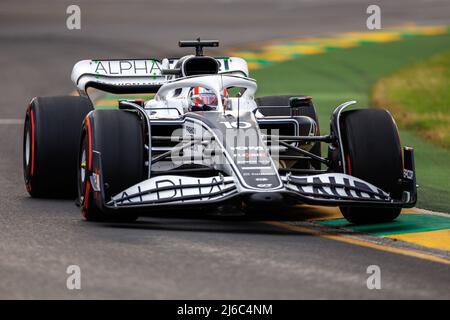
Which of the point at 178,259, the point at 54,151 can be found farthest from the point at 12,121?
the point at 178,259

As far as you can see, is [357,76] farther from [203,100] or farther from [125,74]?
[203,100]

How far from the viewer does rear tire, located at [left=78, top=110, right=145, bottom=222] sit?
37.2ft

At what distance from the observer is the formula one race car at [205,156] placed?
11.0 meters

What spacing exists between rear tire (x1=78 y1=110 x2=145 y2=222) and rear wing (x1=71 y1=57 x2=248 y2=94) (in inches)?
125

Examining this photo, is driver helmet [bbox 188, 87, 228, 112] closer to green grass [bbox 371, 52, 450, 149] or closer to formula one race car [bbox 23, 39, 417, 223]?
formula one race car [bbox 23, 39, 417, 223]

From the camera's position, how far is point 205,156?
38.1ft

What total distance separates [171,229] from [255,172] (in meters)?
0.91

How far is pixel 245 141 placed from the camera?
1130cm

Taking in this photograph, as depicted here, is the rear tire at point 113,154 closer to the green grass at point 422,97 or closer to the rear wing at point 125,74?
the rear wing at point 125,74

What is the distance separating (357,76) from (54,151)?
14.0 m

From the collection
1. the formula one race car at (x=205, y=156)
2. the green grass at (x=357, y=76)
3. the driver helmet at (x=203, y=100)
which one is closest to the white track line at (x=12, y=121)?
the green grass at (x=357, y=76)

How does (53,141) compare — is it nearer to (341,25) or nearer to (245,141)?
(245,141)

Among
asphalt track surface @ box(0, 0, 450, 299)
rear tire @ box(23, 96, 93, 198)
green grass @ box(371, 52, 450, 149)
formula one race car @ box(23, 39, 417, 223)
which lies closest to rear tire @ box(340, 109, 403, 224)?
formula one race car @ box(23, 39, 417, 223)
